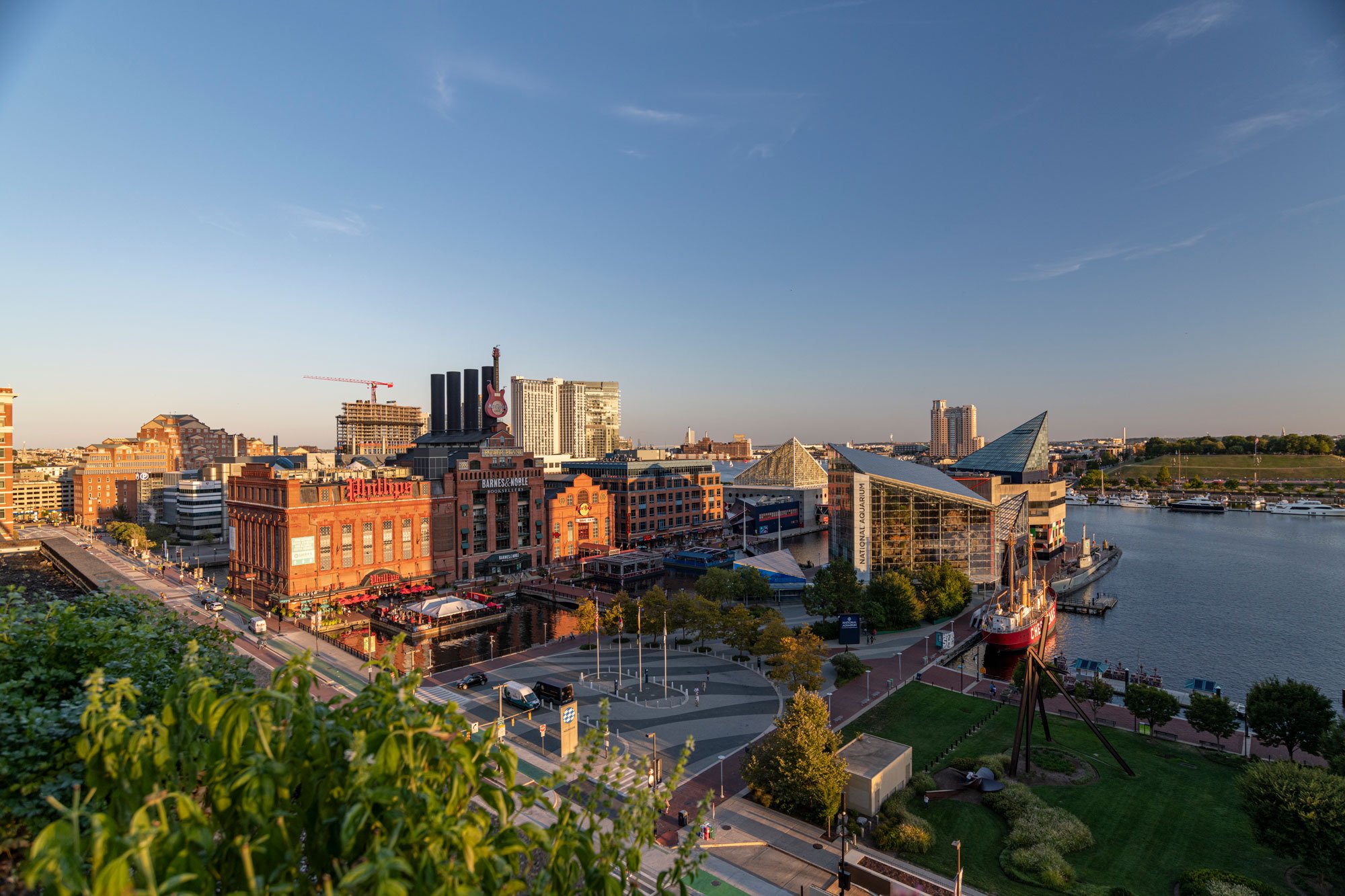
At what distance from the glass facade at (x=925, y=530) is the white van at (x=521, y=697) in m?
42.7

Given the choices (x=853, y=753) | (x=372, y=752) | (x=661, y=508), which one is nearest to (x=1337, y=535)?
(x=661, y=508)

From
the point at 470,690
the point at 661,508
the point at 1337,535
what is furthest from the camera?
the point at 1337,535

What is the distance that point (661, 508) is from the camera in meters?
111

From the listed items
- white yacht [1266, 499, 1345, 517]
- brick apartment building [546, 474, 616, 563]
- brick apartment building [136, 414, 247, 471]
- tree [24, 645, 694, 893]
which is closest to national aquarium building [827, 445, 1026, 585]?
brick apartment building [546, 474, 616, 563]

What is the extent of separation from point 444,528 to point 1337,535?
6084 inches

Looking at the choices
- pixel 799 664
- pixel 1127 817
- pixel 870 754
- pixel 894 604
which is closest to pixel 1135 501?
pixel 894 604

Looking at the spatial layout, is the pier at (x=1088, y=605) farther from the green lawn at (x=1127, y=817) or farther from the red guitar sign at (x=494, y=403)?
the red guitar sign at (x=494, y=403)

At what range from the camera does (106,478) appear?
154000 millimetres

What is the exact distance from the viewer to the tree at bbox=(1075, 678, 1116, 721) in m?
39.4

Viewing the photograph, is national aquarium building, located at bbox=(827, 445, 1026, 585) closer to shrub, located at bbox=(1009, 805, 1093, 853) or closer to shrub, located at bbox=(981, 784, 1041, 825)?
shrub, located at bbox=(981, 784, 1041, 825)

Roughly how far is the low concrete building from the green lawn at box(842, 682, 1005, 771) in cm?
294

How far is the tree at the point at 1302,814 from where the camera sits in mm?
21078

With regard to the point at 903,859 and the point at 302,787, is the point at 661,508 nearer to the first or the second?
the point at 903,859

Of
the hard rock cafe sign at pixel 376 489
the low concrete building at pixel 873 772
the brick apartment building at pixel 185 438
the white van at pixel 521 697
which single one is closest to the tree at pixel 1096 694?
the low concrete building at pixel 873 772
